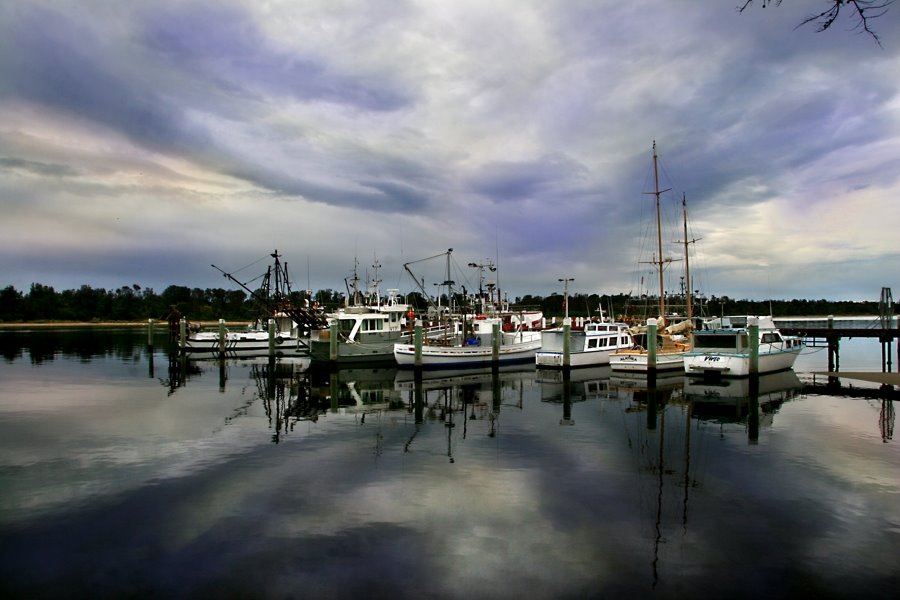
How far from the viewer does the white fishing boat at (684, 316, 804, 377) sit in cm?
3134

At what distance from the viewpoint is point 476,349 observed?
133ft

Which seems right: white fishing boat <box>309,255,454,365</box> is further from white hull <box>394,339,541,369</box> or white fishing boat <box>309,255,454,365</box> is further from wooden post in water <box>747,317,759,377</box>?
wooden post in water <box>747,317,759,377</box>

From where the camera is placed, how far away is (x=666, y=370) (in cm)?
3688

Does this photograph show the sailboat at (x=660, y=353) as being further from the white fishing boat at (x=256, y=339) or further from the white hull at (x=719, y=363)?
the white fishing boat at (x=256, y=339)

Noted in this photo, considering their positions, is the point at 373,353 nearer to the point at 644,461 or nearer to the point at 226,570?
the point at 644,461

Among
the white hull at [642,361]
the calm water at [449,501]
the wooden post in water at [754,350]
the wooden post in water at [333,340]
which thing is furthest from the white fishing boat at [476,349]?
the wooden post in water at [754,350]

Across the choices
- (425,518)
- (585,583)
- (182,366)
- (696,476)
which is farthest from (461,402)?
(182,366)

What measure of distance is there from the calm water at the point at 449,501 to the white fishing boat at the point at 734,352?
23.6ft

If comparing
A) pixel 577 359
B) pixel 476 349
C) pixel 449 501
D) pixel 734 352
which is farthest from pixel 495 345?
pixel 449 501

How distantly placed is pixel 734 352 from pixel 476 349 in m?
16.9

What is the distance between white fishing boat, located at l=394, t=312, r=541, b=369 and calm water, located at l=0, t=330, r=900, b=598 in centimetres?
1373

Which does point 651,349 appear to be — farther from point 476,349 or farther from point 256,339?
point 256,339

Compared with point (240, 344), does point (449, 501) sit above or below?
below

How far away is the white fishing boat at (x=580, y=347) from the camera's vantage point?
39531 millimetres
